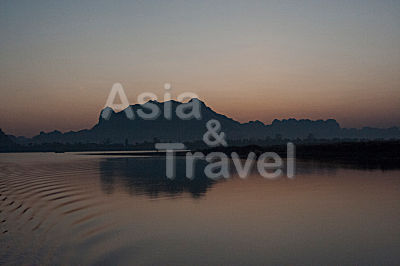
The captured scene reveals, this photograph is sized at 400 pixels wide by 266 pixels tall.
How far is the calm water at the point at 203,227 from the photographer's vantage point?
11.2 metres

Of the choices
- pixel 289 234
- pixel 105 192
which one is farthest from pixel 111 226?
pixel 105 192

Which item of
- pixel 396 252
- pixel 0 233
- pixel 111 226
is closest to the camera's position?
pixel 396 252

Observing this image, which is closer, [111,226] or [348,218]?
[111,226]

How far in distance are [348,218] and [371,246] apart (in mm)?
4697

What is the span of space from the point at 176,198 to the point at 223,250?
40.0ft

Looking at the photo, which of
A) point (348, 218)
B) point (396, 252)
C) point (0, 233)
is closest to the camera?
point (396, 252)

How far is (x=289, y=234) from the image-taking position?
14117mm

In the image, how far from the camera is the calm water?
11.2 meters

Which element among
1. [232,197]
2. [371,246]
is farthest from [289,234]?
[232,197]

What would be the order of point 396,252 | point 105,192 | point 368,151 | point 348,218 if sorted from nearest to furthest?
point 396,252, point 348,218, point 105,192, point 368,151

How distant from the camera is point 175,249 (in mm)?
12156

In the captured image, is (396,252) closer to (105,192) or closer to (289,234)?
(289,234)

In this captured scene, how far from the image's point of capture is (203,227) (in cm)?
1548

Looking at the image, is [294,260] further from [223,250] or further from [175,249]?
[175,249]
